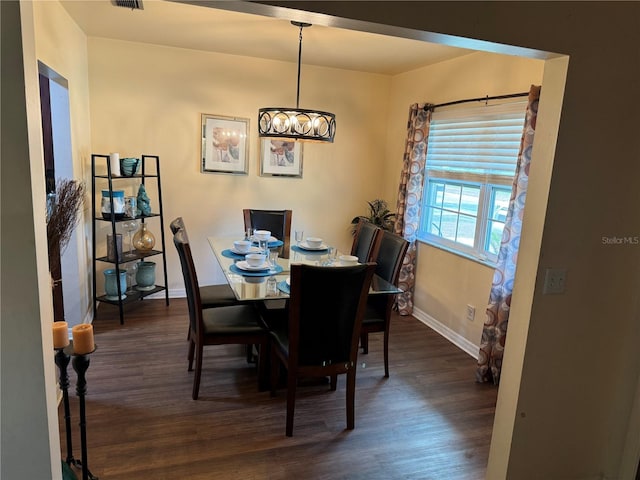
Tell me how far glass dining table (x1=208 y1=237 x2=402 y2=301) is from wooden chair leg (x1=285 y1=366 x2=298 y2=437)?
442 mm

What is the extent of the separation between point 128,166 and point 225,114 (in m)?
1.09

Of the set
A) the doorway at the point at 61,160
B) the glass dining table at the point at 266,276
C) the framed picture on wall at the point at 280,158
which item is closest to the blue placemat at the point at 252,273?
the glass dining table at the point at 266,276

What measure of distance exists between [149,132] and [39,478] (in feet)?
11.4

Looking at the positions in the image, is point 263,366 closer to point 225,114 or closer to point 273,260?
point 273,260

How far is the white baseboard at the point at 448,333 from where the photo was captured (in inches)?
142

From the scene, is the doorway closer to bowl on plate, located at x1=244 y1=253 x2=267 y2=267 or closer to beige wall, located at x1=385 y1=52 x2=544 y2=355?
bowl on plate, located at x1=244 y1=253 x2=267 y2=267

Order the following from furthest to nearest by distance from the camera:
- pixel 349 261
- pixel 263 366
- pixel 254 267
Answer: pixel 349 261 < pixel 254 267 < pixel 263 366

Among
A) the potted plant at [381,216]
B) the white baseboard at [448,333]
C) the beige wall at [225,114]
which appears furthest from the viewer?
the potted plant at [381,216]

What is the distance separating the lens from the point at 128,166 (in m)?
3.88

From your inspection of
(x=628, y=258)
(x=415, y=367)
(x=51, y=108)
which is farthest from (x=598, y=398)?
(x=51, y=108)

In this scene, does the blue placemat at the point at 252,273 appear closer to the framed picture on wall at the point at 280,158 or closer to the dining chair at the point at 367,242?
the dining chair at the point at 367,242

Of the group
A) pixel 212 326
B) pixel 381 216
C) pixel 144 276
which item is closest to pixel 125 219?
pixel 144 276

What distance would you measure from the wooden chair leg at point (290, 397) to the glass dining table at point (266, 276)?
44 centimetres

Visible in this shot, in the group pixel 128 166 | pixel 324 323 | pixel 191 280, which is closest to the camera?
pixel 324 323
